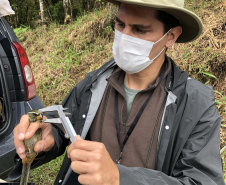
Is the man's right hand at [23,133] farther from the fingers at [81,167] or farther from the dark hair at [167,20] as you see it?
the dark hair at [167,20]

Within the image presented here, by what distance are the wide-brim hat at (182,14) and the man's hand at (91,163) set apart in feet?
2.87

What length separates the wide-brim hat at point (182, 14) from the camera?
4.77ft

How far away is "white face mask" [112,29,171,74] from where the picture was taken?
5.52ft

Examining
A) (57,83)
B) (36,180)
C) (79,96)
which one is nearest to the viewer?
(79,96)

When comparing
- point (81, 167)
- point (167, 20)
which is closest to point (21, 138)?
point (81, 167)

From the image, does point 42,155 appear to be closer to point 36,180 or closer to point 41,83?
point 36,180

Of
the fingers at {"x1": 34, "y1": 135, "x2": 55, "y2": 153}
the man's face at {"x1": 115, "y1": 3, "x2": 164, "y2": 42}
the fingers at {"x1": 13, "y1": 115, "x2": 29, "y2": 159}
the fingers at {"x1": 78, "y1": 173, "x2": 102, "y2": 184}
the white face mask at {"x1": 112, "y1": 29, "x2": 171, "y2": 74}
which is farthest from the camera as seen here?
the white face mask at {"x1": 112, "y1": 29, "x2": 171, "y2": 74}

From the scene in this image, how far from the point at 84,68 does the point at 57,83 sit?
0.58 meters

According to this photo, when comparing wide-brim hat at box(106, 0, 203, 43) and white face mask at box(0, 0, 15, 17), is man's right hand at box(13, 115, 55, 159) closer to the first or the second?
wide-brim hat at box(106, 0, 203, 43)

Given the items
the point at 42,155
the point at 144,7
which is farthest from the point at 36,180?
the point at 144,7

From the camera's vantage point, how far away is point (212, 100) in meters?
1.53

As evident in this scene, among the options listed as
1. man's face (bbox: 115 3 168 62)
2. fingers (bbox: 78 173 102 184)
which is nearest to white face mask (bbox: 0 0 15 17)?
man's face (bbox: 115 3 168 62)

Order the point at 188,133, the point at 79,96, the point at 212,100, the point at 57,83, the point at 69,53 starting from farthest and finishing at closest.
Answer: the point at 69,53 < the point at 57,83 < the point at 79,96 < the point at 212,100 < the point at 188,133

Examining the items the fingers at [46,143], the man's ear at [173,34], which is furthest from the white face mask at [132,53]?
the fingers at [46,143]
